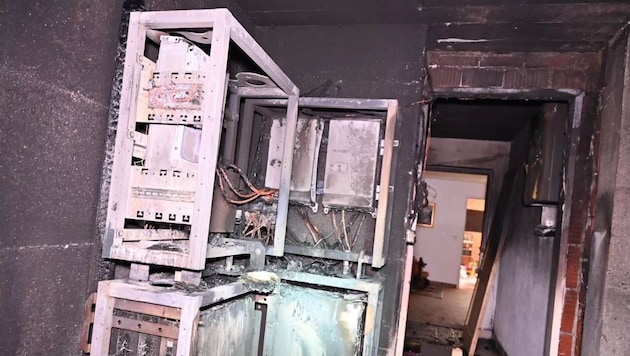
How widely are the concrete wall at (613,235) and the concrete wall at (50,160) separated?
2.45 meters

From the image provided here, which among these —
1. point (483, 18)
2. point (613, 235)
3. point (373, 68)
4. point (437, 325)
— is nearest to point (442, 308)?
point (437, 325)

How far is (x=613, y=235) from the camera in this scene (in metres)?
2.05

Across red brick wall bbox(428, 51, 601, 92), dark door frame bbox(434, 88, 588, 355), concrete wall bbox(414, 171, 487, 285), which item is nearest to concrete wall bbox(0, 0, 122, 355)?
red brick wall bbox(428, 51, 601, 92)

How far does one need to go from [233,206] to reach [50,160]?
1189 millimetres

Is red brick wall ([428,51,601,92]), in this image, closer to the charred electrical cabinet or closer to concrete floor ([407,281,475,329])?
the charred electrical cabinet

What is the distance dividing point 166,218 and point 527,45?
235 centimetres

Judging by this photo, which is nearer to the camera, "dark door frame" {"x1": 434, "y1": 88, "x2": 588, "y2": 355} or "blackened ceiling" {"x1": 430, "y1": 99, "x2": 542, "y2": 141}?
"dark door frame" {"x1": 434, "y1": 88, "x2": 588, "y2": 355}

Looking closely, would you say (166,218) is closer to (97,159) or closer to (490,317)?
(97,159)

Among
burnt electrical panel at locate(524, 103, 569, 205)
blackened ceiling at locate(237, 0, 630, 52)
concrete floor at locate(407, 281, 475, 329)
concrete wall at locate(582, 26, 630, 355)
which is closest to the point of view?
concrete wall at locate(582, 26, 630, 355)

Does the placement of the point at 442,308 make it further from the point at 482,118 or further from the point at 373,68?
the point at 373,68

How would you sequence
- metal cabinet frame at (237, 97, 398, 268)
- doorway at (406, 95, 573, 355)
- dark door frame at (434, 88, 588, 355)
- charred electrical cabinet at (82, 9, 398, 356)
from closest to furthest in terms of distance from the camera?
1. charred electrical cabinet at (82, 9, 398, 356)
2. metal cabinet frame at (237, 97, 398, 268)
3. dark door frame at (434, 88, 588, 355)
4. doorway at (406, 95, 573, 355)

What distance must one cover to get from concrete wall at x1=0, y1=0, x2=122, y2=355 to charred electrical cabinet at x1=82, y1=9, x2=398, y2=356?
0.32ft

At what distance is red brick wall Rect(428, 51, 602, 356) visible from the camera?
95.5 inches

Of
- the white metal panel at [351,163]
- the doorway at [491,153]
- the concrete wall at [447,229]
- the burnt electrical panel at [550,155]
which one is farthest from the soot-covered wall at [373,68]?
the concrete wall at [447,229]
